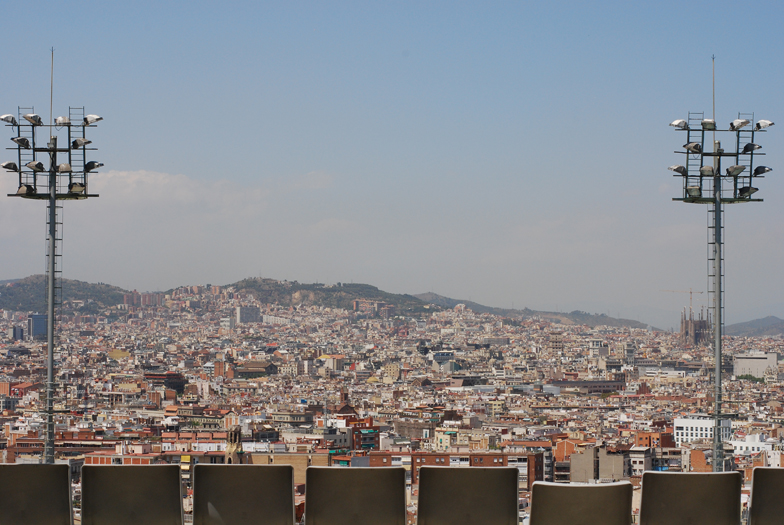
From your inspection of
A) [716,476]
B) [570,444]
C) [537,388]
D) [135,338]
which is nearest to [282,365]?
[135,338]

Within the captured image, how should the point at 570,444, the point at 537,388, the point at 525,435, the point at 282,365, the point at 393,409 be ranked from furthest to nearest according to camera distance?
the point at 282,365
the point at 537,388
the point at 393,409
the point at 525,435
the point at 570,444

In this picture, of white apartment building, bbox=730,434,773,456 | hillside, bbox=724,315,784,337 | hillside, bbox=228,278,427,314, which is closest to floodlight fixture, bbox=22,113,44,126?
white apartment building, bbox=730,434,773,456

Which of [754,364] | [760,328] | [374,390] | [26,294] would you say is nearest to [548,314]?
[760,328]

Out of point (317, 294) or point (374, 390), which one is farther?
point (317, 294)

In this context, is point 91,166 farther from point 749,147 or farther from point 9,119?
point 749,147

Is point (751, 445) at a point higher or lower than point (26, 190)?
lower

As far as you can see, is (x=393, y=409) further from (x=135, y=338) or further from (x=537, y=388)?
(x=135, y=338)
